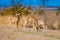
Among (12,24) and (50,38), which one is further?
(12,24)

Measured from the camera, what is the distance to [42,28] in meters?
24.7

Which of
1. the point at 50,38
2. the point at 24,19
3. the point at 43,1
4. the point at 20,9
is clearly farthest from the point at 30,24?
the point at 43,1

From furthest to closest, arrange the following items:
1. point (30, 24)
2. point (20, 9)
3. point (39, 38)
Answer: point (20, 9) → point (30, 24) → point (39, 38)

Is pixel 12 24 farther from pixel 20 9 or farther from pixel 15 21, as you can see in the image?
pixel 20 9

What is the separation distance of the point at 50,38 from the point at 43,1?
820 inches

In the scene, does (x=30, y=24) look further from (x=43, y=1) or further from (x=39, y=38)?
(x=43, y=1)

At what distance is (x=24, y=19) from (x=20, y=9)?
1015 centimetres

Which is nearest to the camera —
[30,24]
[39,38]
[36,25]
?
[39,38]

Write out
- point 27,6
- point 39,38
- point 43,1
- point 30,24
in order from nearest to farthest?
point 39,38
point 30,24
point 43,1
point 27,6

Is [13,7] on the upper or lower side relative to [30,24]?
upper

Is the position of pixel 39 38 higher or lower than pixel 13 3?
lower

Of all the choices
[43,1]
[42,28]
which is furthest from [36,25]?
[43,1]

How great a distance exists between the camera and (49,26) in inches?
1041

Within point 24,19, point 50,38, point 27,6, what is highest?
point 27,6
